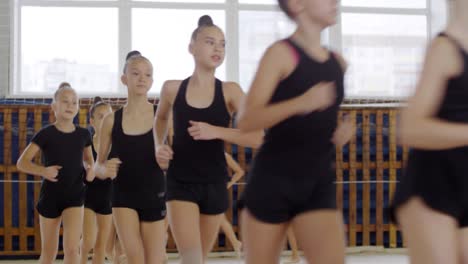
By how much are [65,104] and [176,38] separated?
4.46 meters

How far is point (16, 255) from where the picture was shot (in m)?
9.05

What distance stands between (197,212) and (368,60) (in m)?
7.10

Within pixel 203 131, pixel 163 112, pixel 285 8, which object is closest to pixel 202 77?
pixel 163 112

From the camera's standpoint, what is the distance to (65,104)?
19.4 ft

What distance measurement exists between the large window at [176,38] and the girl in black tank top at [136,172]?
514 cm

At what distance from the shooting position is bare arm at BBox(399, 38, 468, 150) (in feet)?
6.88

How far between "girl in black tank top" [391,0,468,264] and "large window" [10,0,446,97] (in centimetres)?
754

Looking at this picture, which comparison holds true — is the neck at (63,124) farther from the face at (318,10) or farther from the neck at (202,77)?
the face at (318,10)

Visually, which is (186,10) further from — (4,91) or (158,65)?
(4,91)


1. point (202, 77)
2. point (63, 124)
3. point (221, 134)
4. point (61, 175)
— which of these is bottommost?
point (61, 175)

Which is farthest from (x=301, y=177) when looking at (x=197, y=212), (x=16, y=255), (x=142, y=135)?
(x=16, y=255)

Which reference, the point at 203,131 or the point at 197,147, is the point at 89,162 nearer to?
the point at 197,147

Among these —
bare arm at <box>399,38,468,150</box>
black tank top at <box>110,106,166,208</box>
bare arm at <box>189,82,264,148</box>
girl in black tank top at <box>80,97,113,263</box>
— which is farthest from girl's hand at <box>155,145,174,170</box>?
girl in black tank top at <box>80,97,113,263</box>

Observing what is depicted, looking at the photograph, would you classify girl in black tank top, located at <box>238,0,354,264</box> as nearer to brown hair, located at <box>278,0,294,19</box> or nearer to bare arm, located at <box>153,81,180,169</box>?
brown hair, located at <box>278,0,294,19</box>
